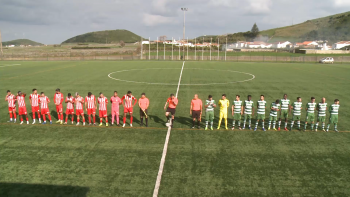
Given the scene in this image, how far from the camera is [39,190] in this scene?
7738mm

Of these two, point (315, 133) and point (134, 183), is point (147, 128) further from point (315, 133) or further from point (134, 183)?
point (315, 133)

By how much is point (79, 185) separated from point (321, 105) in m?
11.3

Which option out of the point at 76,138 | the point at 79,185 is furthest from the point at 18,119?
the point at 79,185

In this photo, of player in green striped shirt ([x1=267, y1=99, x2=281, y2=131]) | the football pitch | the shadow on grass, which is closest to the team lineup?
player in green striped shirt ([x1=267, y1=99, x2=281, y2=131])

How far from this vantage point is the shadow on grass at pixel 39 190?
755 cm

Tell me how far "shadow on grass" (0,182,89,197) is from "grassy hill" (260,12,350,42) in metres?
179

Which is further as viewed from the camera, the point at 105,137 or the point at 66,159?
the point at 105,137

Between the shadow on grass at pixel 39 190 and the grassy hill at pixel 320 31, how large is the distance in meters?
179

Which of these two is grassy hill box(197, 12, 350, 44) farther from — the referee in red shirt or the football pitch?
the football pitch

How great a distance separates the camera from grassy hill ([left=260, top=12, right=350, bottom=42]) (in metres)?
158

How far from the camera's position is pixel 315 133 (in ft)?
41.9

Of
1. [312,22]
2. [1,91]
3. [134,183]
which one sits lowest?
[134,183]

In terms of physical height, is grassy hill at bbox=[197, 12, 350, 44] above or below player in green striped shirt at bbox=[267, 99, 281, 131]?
above

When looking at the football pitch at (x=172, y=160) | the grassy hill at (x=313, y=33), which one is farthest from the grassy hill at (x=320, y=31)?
the football pitch at (x=172, y=160)
